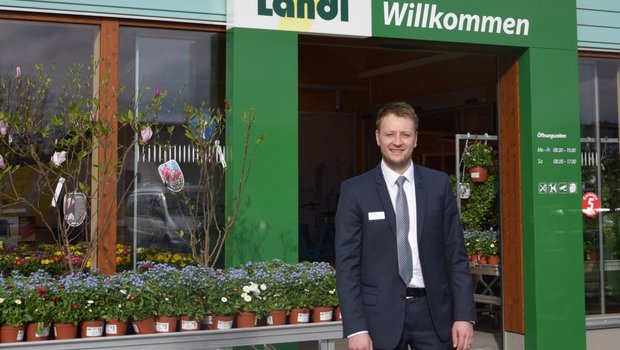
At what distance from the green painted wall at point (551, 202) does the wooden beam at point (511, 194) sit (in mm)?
66

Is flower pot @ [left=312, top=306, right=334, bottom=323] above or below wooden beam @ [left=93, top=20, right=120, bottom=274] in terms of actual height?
below

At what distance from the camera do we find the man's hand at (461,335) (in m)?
3.36

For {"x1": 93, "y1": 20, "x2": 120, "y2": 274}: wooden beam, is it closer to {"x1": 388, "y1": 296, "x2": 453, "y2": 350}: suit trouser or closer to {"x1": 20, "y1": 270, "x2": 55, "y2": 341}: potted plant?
{"x1": 20, "y1": 270, "x2": 55, "y2": 341}: potted plant

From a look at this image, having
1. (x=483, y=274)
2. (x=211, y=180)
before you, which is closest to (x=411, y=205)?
(x=211, y=180)

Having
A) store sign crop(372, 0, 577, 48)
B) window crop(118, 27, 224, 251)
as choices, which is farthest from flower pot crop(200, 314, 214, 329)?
store sign crop(372, 0, 577, 48)

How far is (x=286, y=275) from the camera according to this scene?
5.39 meters

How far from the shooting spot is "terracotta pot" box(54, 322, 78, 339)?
4691 mm

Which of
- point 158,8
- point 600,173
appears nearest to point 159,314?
point 158,8

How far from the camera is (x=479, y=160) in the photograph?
824cm

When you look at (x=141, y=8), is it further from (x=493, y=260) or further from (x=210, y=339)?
(x=493, y=260)

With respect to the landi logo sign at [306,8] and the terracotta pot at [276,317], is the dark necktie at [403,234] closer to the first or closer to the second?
the terracotta pot at [276,317]

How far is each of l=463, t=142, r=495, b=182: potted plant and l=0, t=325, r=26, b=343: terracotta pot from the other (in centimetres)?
502

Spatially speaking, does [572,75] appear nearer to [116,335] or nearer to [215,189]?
[215,189]

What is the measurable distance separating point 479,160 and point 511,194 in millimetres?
684
